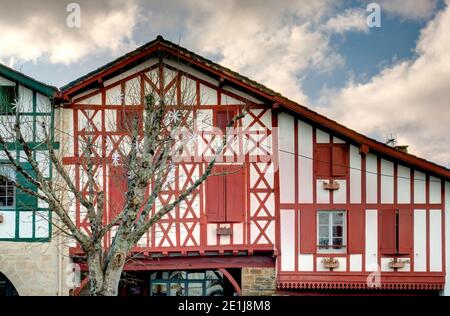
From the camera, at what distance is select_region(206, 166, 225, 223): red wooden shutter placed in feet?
36.9

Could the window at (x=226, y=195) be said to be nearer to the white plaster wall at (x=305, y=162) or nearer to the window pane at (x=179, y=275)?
the white plaster wall at (x=305, y=162)

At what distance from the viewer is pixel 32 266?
445 inches

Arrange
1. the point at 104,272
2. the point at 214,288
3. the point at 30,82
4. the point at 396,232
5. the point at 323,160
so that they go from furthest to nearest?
the point at 214,288
the point at 323,160
the point at 396,232
the point at 30,82
the point at 104,272

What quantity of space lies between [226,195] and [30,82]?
556 centimetres

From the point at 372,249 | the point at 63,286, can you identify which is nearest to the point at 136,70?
the point at 63,286

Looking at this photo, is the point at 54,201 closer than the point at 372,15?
Yes

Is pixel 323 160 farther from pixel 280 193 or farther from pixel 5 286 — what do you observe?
pixel 5 286

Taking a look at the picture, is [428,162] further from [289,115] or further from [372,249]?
[289,115]

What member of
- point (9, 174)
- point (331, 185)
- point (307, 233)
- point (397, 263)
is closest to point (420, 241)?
point (397, 263)

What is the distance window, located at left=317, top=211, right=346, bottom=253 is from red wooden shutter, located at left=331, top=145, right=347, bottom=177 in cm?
102

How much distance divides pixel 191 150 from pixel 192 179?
2.36ft

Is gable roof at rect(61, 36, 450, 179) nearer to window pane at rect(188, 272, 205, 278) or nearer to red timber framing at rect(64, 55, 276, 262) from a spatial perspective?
red timber framing at rect(64, 55, 276, 262)

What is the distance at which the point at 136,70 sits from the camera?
1137 cm

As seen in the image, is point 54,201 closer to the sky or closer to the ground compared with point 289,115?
closer to the ground
